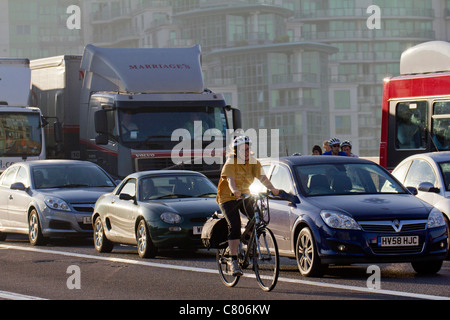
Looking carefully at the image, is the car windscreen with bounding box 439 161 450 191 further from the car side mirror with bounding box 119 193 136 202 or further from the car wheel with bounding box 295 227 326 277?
the car side mirror with bounding box 119 193 136 202

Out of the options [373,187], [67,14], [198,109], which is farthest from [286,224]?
[67,14]

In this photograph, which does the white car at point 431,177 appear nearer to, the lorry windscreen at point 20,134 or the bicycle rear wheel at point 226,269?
the bicycle rear wheel at point 226,269

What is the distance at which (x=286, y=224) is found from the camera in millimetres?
12625

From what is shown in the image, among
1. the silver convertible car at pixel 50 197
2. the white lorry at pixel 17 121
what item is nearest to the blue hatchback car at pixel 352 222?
the silver convertible car at pixel 50 197

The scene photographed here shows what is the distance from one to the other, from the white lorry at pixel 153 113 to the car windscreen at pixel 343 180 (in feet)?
33.2

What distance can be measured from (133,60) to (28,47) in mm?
126948

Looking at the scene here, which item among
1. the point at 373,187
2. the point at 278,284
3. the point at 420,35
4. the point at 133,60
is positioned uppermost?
the point at 420,35

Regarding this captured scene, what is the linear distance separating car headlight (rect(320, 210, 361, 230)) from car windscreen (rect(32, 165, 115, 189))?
8806 mm

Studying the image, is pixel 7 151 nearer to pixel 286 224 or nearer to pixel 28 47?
pixel 286 224

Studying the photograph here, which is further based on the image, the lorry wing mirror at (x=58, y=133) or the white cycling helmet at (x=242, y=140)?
the lorry wing mirror at (x=58, y=133)

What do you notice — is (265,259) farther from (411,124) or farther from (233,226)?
(411,124)

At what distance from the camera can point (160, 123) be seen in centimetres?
2323

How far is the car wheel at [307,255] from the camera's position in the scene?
11883 millimetres

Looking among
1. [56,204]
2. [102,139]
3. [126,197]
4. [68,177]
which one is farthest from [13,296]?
[102,139]
